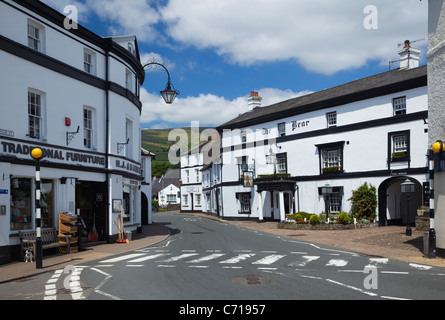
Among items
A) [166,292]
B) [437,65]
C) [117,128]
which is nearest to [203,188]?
[117,128]

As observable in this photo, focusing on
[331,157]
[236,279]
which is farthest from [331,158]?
[236,279]

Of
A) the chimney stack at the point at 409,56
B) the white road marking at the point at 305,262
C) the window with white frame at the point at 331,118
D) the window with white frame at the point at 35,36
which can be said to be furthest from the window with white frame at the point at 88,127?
the chimney stack at the point at 409,56

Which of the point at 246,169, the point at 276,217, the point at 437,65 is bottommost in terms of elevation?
the point at 276,217

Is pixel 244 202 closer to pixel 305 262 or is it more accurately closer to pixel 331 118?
pixel 331 118

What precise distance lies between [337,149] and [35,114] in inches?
882

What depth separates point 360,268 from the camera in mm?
12422

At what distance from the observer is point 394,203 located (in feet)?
95.0

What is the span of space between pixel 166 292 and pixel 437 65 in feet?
41.8

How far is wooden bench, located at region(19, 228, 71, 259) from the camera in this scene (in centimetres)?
1502

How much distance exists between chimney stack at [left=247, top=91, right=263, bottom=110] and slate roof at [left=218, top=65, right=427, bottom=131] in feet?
20.0

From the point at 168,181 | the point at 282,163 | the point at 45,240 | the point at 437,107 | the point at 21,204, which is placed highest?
the point at 437,107

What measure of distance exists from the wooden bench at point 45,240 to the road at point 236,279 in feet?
8.15

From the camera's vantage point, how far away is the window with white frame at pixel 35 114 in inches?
637
